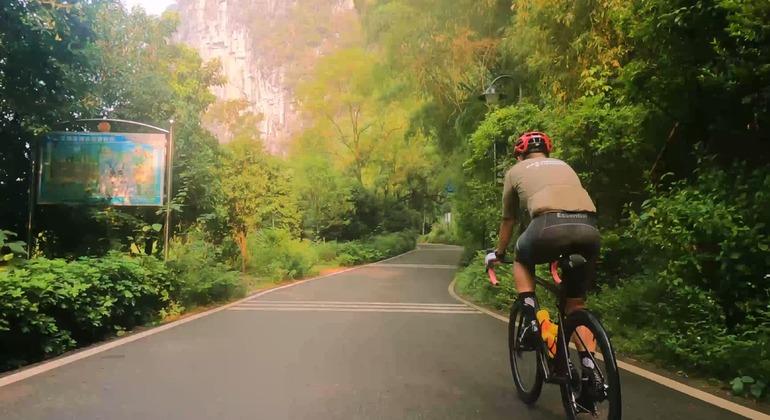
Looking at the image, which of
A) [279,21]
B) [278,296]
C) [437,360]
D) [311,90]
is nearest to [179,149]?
[278,296]

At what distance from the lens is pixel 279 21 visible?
114 meters

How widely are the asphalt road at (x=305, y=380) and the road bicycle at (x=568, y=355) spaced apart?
41cm

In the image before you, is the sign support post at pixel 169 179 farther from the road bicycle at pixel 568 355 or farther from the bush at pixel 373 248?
the bush at pixel 373 248

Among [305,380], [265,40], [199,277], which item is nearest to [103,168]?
[199,277]

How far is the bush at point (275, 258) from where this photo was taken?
18938mm

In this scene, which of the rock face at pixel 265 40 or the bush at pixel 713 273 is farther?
the rock face at pixel 265 40

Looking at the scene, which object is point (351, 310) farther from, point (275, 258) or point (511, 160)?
point (275, 258)

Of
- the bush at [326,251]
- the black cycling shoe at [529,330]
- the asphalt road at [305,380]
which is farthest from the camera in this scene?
the bush at [326,251]

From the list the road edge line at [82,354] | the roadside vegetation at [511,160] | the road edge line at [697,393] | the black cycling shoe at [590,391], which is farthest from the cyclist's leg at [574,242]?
the road edge line at [82,354]

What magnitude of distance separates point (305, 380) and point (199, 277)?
21.9 feet

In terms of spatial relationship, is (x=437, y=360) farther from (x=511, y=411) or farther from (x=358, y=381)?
(x=511, y=411)

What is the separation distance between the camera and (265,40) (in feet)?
363

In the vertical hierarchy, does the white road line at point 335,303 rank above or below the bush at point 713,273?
below

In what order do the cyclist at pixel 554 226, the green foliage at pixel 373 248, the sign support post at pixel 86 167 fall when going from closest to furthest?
1. the cyclist at pixel 554 226
2. the sign support post at pixel 86 167
3. the green foliage at pixel 373 248
